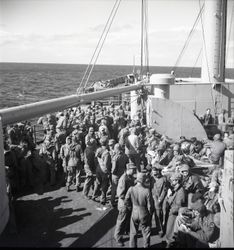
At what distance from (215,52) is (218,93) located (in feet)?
8.73

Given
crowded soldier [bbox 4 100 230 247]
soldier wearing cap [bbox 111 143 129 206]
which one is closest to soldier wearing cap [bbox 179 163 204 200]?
crowded soldier [bbox 4 100 230 247]

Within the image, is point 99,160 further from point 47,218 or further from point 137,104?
point 137,104

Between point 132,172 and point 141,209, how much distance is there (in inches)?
42.7

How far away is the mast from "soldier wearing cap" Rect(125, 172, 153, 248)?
12765 mm

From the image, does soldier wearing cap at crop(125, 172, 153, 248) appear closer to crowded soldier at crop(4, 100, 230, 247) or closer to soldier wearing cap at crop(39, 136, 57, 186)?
crowded soldier at crop(4, 100, 230, 247)

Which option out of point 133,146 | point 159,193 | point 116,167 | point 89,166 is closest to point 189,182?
point 159,193

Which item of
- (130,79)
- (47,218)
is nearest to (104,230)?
(47,218)

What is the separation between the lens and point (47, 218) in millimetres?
7895

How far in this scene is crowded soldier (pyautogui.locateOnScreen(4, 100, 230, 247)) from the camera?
6523 mm

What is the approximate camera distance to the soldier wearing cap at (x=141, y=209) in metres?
6.49

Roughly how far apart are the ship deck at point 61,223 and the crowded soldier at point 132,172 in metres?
0.31

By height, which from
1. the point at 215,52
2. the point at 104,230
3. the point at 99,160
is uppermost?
the point at 215,52

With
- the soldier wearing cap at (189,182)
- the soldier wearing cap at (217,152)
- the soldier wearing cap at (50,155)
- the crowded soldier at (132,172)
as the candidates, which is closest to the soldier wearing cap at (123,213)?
the crowded soldier at (132,172)

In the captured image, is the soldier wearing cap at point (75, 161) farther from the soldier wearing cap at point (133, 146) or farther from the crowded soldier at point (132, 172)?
the soldier wearing cap at point (133, 146)
